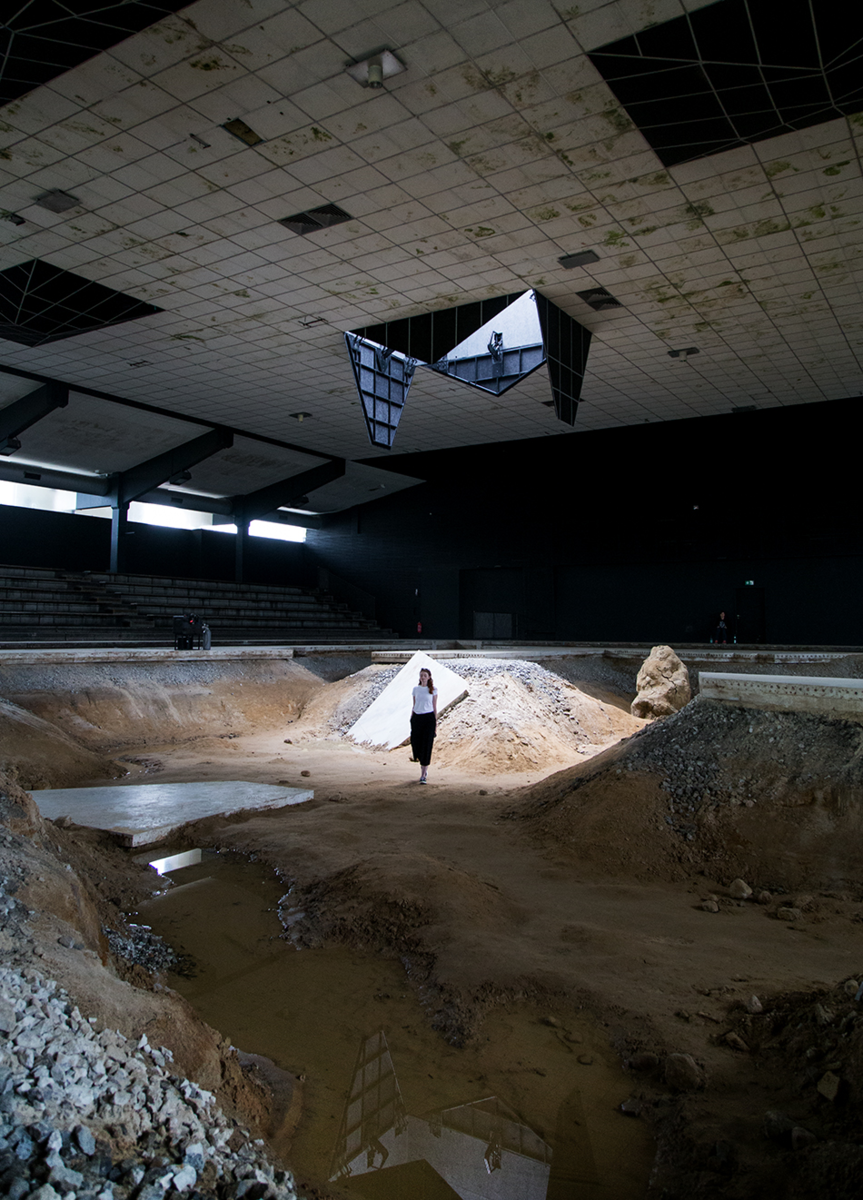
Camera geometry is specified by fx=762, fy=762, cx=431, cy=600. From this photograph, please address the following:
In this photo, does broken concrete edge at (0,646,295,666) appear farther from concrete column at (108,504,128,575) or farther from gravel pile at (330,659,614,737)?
concrete column at (108,504,128,575)

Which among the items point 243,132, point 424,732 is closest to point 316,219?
point 243,132

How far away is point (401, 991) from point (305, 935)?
0.95 meters

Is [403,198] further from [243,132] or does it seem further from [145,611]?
[145,611]

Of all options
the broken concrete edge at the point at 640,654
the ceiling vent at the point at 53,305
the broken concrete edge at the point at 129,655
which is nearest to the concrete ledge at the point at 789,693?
the broken concrete edge at the point at 640,654

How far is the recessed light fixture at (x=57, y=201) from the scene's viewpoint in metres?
10.7

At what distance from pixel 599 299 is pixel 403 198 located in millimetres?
4959

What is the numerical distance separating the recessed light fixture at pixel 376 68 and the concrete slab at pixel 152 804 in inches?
304

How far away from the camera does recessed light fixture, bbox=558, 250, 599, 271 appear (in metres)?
12.5

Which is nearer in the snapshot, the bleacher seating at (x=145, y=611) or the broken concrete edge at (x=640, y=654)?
the broken concrete edge at (x=640, y=654)

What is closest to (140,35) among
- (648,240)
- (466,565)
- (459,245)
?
(459,245)

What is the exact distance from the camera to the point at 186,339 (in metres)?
16.3

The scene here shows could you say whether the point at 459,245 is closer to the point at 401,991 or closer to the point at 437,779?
the point at 437,779

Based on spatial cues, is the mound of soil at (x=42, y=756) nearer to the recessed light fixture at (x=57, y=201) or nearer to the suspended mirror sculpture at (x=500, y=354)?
the recessed light fixture at (x=57, y=201)

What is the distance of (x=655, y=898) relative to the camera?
18.9 feet
